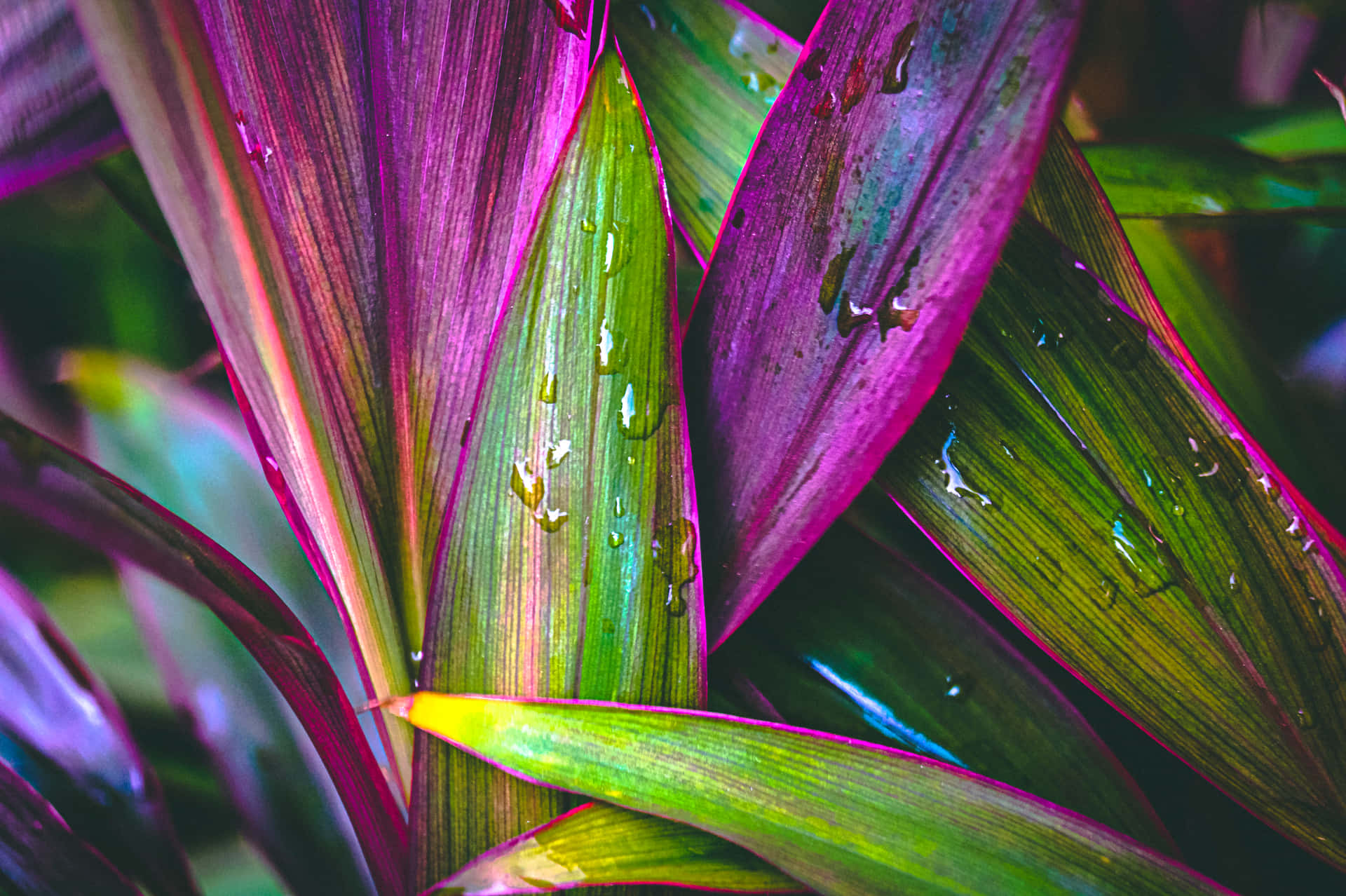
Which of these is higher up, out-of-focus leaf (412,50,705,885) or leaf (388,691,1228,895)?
out-of-focus leaf (412,50,705,885)

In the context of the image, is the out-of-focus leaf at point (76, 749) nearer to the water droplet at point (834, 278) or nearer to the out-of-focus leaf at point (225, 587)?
the out-of-focus leaf at point (225, 587)

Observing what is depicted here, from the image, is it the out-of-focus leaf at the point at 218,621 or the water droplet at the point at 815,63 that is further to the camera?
the out-of-focus leaf at the point at 218,621

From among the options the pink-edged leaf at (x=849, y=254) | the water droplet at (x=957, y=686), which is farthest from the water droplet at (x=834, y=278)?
the water droplet at (x=957, y=686)

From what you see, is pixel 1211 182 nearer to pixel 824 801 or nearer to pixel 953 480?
pixel 953 480

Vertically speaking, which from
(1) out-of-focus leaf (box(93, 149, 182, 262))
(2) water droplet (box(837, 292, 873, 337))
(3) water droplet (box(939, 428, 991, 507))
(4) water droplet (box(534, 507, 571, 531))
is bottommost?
(4) water droplet (box(534, 507, 571, 531))

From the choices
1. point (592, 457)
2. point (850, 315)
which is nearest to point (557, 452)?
point (592, 457)

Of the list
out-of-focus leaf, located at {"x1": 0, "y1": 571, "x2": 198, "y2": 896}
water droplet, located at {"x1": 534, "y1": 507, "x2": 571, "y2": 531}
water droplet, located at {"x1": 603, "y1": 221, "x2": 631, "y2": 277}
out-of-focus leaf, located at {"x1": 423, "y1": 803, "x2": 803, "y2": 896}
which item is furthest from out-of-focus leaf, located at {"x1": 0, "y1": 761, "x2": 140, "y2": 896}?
water droplet, located at {"x1": 603, "y1": 221, "x2": 631, "y2": 277}

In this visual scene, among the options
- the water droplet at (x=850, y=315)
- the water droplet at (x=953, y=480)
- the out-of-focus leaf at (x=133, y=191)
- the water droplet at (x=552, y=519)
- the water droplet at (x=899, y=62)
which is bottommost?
the water droplet at (x=552, y=519)

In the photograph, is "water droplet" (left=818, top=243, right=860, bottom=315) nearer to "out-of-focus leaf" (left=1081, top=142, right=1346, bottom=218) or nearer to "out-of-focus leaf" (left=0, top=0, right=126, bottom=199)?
"out-of-focus leaf" (left=1081, top=142, right=1346, bottom=218)
